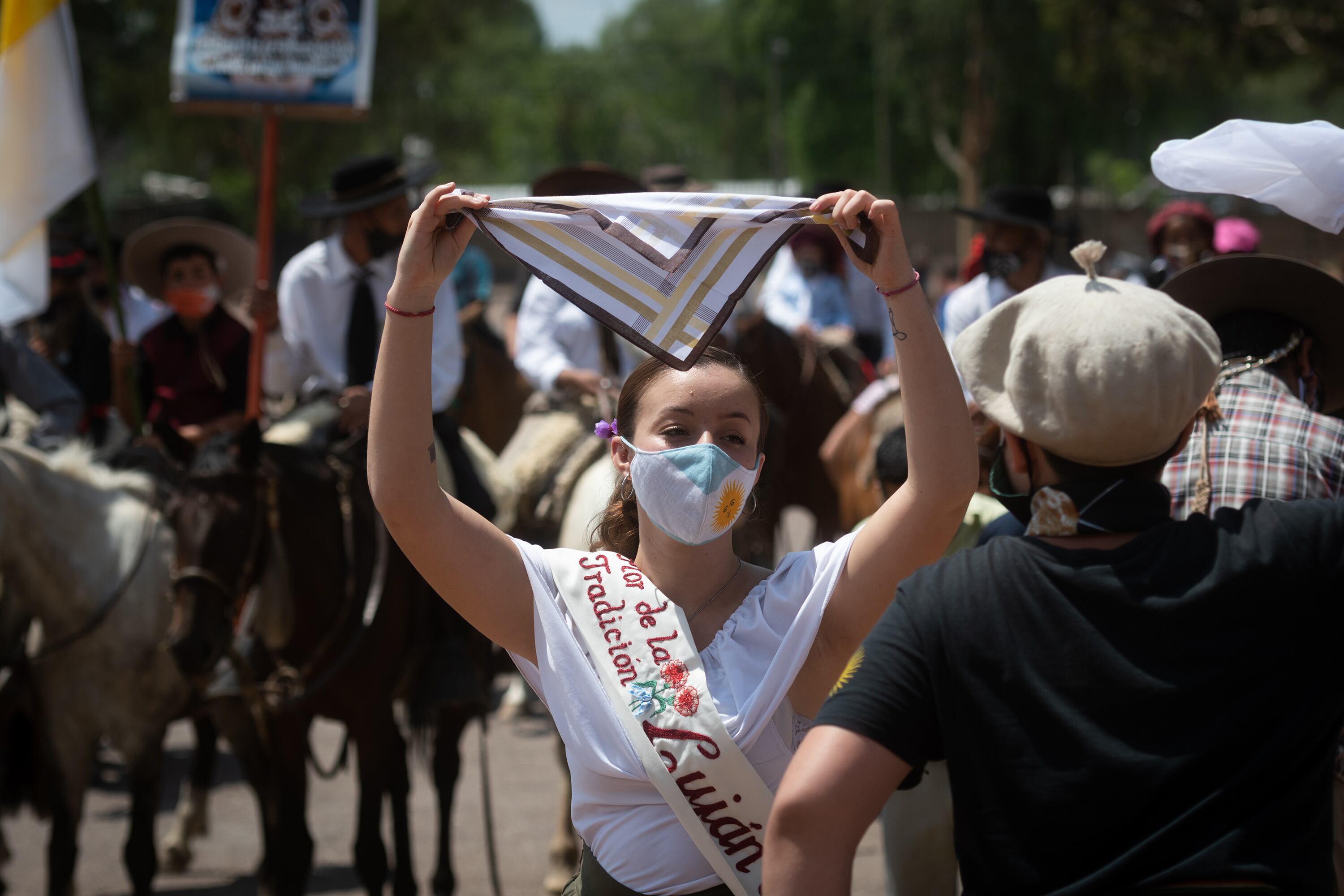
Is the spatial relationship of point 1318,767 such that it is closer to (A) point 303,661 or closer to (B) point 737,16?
(A) point 303,661

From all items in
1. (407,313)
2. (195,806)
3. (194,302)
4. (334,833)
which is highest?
(407,313)

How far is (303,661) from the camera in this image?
5543mm

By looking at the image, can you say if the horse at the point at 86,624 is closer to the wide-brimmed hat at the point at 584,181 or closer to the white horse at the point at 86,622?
the white horse at the point at 86,622

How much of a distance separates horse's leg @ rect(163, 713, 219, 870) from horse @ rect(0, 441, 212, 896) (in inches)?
26.7

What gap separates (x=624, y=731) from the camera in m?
2.30

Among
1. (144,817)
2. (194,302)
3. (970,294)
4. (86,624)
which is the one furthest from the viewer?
(194,302)

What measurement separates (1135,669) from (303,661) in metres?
4.36

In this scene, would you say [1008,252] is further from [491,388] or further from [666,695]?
[666,695]

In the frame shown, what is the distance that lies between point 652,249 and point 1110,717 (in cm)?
116

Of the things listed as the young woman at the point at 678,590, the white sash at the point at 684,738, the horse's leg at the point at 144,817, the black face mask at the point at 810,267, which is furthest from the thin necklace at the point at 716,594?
the black face mask at the point at 810,267

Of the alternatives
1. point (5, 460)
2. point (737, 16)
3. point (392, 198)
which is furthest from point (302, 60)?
point (737, 16)

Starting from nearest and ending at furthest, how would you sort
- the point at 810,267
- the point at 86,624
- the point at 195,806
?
the point at 86,624, the point at 195,806, the point at 810,267

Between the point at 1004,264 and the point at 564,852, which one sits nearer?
the point at 564,852

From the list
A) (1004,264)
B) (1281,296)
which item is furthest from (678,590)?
(1004,264)
